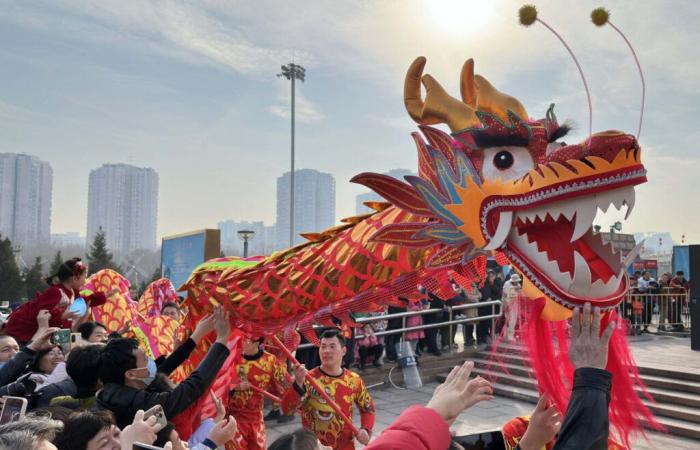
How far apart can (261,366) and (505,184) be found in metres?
2.70

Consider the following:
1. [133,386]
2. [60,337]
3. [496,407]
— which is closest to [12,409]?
[133,386]

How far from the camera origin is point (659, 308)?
11625 millimetres

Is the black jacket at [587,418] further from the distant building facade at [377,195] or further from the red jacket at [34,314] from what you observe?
the red jacket at [34,314]

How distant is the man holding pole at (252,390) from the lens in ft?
12.7

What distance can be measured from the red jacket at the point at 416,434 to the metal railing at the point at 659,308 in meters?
11.4

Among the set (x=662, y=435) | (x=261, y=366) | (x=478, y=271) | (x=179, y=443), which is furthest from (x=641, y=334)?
(x=179, y=443)

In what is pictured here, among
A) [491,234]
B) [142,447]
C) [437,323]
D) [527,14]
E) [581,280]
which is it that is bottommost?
[437,323]

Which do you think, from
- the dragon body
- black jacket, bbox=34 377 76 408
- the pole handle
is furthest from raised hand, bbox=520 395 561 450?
black jacket, bbox=34 377 76 408

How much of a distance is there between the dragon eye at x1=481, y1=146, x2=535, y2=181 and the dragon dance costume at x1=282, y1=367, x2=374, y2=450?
2.02 m

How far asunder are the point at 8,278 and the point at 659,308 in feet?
74.8

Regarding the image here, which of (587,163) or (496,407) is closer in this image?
(587,163)

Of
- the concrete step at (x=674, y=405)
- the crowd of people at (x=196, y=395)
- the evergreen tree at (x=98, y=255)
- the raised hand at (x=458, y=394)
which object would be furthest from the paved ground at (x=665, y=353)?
the evergreen tree at (x=98, y=255)

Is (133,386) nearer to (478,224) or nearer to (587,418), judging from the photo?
(478,224)

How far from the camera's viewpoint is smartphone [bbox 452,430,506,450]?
1.64 metres
